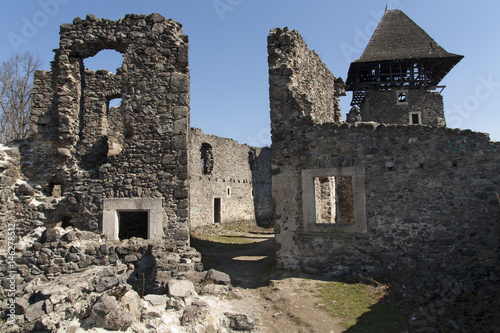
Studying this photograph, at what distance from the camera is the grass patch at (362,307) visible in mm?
5590

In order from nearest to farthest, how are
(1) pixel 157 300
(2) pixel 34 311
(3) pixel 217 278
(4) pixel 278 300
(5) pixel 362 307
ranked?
(2) pixel 34 311
(1) pixel 157 300
(5) pixel 362 307
(4) pixel 278 300
(3) pixel 217 278

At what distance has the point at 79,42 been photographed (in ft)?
27.6

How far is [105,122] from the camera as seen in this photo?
28.3 ft

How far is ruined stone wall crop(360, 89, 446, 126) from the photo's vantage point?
24.5m

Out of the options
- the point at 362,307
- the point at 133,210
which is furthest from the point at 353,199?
the point at 133,210

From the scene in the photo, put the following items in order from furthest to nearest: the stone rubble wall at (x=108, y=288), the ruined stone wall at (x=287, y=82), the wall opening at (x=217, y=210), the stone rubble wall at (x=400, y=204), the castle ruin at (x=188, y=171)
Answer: the wall opening at (x=217, y=210) < the ruined stone wall at (x=287, y=82) < the castle ruin at (x=188, y=171) < the stone rubble wall at (x=400, y=204) < the stone rubble wall at (x=108, y=288)

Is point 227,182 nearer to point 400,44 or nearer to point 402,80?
point 402,80

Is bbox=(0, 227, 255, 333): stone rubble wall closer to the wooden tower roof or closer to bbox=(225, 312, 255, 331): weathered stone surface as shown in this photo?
bbox=(225, 312, 255, 331): weathered stone surface

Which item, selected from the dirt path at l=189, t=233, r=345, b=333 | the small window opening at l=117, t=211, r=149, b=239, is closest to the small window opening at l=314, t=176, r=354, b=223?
the dirt path at l=189, t=233, r=345, b=333

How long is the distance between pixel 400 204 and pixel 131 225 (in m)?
8.28

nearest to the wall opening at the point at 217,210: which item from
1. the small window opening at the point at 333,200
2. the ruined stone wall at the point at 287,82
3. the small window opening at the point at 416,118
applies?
the small window opening at the point at 333,200

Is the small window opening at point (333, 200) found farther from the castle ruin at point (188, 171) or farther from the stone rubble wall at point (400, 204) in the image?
the castle ruin at point (188, 171)

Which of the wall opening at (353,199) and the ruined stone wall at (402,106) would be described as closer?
the wall opening at (353,199)

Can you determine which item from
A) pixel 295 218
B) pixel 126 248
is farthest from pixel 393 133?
pixel 126 248
